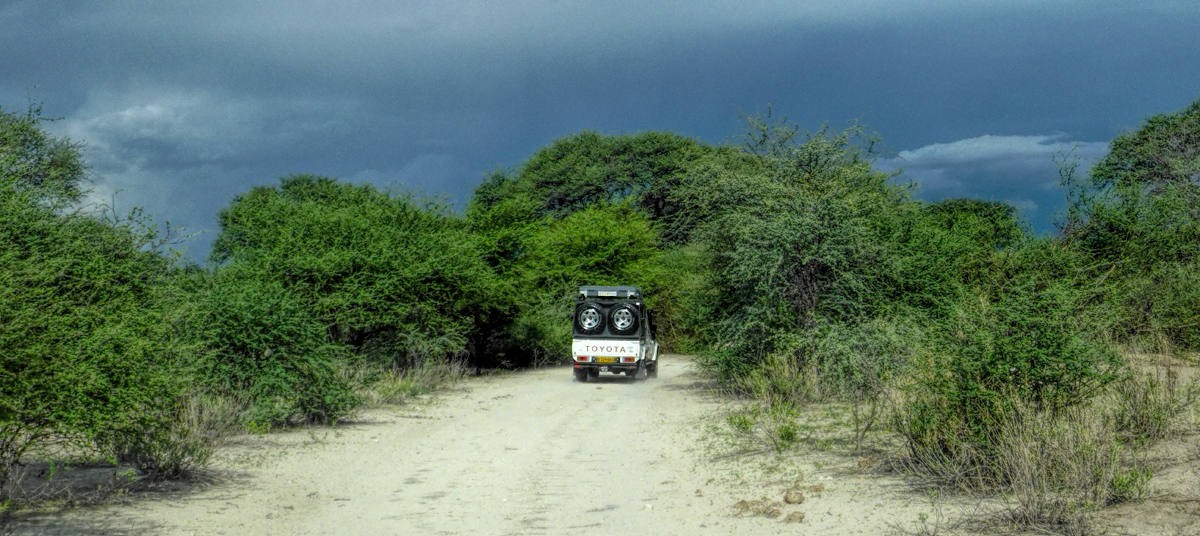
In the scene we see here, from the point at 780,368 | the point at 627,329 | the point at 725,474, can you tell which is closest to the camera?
the point at 725,474

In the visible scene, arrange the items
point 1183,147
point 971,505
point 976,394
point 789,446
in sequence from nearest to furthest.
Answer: point 971,505
point 976,394
point 789,446
point 1183,147

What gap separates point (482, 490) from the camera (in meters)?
9.84

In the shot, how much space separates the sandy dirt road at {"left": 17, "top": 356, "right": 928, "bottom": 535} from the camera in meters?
8.08

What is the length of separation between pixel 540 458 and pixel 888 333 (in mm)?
7049

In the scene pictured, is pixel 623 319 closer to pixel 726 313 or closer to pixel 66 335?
pixel 726 313

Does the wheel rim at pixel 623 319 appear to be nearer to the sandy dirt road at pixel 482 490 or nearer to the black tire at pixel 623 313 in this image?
the black tire at pixel 623 313

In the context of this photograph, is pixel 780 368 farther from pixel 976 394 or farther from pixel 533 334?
pixel 533 334

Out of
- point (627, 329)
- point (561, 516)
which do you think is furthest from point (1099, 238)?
point (561, 516)

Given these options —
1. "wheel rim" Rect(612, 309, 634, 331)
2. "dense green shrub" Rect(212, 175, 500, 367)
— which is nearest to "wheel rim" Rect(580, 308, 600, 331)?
"wheel rim" Rect(612, 309, 634, 331)

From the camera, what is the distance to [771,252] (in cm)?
1825

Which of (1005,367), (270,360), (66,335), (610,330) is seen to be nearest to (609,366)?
(610,330)

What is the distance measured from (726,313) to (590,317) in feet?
19.9

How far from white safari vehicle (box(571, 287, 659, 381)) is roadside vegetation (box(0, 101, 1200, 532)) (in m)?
3.20

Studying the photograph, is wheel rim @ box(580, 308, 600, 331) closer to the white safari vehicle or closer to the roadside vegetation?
the white safari vehicle
